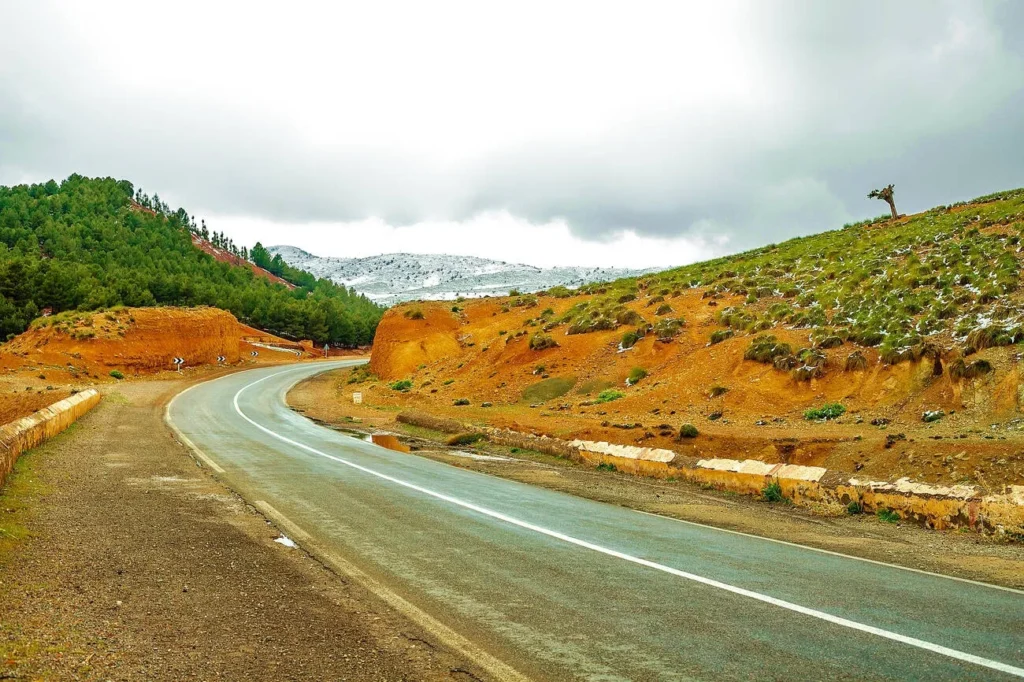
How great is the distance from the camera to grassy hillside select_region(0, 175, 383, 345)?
73.6 metres

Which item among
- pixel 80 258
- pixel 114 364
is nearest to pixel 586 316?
pixel 114 364

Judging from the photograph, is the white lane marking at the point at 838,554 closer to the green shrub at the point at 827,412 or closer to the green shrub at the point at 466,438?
the green shrub at the point at 827,412

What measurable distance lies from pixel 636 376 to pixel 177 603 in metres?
26.8

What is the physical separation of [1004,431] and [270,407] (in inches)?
1314

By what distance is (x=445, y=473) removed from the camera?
16000mm

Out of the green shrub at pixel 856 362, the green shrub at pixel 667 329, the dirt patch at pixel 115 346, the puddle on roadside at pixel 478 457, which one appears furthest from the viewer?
the dirt patch at pixel 115 346

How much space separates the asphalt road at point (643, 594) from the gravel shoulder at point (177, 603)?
22.6 inches

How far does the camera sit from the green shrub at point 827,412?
20.6 meters

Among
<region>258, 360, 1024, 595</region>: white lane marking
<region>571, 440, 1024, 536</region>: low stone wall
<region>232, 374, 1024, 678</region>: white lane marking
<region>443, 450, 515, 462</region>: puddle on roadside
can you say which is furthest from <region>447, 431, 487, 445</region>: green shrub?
<region>258, 360, 1024, 595</region>: white lane marking

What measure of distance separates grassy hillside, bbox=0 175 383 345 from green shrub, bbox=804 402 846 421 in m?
75.0

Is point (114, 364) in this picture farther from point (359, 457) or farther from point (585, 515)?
point (585, 515)

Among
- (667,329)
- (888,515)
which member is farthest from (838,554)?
(667,329)

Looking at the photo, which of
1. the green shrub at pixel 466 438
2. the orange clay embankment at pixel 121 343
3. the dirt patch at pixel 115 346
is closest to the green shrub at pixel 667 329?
the green shrub at pixel 466 438

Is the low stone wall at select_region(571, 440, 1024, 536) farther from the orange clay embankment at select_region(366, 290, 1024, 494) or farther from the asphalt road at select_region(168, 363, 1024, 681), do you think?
the asphalt road at select_region(168, 363, 1024, 681)
